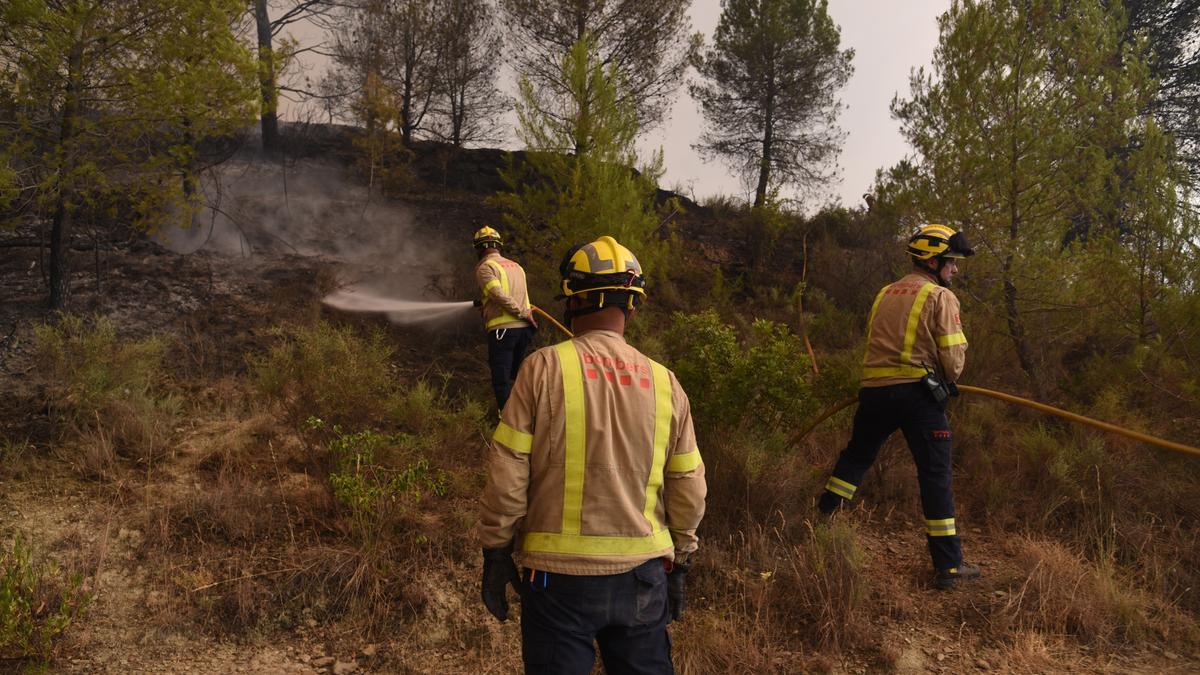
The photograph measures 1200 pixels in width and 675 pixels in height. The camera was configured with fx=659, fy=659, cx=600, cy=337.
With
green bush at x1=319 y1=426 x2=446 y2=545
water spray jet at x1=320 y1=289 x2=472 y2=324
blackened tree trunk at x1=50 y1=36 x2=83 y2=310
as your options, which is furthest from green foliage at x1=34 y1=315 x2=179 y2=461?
water spray jet at x1=320 y1=289 x2=472 y2=324

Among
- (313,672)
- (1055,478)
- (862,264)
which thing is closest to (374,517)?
(313,672)

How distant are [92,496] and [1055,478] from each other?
23.2 ft

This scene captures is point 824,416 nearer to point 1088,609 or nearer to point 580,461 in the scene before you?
point 1088,609

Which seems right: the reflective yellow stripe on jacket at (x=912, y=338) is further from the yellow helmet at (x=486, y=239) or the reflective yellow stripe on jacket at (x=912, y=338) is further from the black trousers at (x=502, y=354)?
the yellow helmet at (x=486, y=239)

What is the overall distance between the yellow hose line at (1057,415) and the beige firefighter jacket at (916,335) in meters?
0.27

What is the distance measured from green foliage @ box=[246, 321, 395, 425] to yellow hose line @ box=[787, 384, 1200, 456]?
365cm

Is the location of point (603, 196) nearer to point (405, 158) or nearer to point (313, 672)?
point (313, 672)

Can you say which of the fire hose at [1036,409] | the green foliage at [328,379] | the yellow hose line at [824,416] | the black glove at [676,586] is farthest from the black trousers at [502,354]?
the black glove at [676,586]

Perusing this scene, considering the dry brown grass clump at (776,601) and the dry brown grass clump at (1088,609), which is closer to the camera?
A: the dry brown grass clump at (776,601)

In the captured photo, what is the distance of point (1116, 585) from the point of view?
153 inches

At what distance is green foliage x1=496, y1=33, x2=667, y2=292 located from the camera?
844 centimetres

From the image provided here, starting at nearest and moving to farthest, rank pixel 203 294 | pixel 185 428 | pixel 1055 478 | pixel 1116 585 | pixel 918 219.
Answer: pixel 1116 585, pixel 1055 478, pixel 185 428, pixel 918 219, pixel 203 294

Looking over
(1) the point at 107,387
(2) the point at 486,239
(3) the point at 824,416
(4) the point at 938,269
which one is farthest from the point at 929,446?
(1) the point at 107,387

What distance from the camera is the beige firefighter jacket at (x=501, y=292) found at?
19.7 feet
